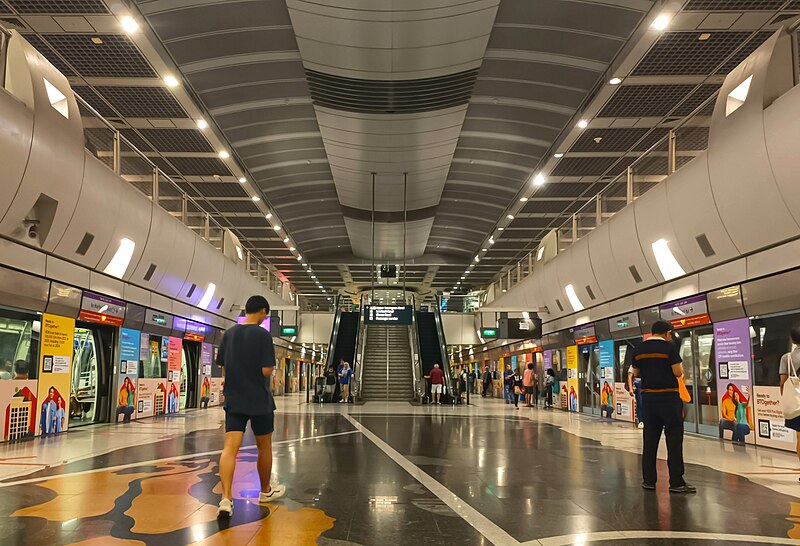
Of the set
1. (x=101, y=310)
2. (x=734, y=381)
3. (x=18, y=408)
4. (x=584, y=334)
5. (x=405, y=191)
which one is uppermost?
(x=405, y=191)

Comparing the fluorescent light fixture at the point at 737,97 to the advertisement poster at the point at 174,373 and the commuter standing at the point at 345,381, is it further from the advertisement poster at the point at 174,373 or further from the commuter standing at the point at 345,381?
the commuter standing at the point at 345,381

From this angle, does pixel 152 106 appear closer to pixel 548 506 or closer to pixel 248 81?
pixel 248 81

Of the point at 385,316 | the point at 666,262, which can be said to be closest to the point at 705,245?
the point at 666,262

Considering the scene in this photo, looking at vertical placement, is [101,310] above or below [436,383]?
above

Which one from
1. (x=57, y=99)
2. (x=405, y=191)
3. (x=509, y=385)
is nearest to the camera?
(x=57, y=99)

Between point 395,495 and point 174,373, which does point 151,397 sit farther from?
point 395,495

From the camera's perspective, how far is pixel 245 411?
5.04m

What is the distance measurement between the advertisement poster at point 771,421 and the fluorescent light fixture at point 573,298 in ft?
27.0

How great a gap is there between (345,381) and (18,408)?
13.1 m

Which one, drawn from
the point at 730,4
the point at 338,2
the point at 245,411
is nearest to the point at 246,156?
the point at 338,2

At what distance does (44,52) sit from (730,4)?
11.6m

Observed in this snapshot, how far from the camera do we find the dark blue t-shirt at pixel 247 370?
5066 mm

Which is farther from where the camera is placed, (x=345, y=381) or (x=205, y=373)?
(x=345, y=381)

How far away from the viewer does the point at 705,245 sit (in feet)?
36.7
